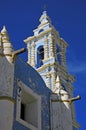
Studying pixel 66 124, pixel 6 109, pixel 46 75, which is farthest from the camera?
pixel 46 75

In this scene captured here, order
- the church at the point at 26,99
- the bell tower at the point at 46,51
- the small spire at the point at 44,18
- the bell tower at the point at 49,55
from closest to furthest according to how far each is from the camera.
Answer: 1. the church at the point at 26,99
2. the bell tower at the point at 49,55
3. the bell tower at the point at 46,51
4. the small spire at the point at 44,18

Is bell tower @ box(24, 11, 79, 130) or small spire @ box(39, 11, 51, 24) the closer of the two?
bell tower @ box(24, 11, 79, 130)

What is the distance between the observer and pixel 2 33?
1180cm

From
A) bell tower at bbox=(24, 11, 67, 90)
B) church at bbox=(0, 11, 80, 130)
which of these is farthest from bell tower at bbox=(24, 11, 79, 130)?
church at bbox=(0, 11, 80, 130)

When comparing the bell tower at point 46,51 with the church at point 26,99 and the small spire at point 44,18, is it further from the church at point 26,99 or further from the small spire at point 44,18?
the church at point 26,99

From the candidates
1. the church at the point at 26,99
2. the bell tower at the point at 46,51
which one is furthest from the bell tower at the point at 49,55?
the church at the point at 26,99

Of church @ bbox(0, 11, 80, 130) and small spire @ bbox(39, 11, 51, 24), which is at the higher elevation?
small spire @ bbox(39, 11, 51, 24)

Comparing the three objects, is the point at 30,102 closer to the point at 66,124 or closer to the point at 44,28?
the point at 66,124

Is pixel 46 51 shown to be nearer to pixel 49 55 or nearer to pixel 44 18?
pixel 49 55

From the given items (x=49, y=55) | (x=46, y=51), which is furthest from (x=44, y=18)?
(x=49, y=55)

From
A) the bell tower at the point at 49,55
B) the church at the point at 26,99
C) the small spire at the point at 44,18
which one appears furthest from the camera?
the small spire at the point at 44,18

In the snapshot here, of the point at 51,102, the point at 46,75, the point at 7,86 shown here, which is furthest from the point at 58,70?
the point at 7,86

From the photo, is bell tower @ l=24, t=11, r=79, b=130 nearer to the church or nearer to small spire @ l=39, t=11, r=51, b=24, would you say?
small spire @ l=39, t=11, r=51, b=24

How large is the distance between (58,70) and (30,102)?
9043 mm
